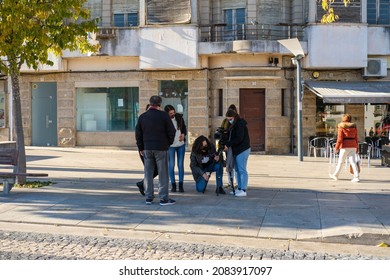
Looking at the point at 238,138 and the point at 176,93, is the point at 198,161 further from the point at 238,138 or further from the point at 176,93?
the point at 176,93

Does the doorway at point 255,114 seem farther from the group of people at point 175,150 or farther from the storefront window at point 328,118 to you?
the group of people at point 175,150

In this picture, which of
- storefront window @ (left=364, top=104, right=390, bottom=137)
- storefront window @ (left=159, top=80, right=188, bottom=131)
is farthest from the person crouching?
storefront window @ (left=364, top=104, right=390, bottom=137)

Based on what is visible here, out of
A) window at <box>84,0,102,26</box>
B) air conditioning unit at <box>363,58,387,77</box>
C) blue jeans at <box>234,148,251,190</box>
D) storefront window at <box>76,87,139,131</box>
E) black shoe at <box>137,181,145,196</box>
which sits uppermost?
window at <box>84,0,102,26</box>

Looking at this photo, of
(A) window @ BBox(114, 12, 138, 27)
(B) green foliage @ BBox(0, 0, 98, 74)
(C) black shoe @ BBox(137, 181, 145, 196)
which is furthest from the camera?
(A) window @ BBox(114, 12, 138, 27)

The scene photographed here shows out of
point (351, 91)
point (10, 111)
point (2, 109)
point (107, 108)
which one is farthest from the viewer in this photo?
point (2, 109)

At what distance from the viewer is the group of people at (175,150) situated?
348 inches

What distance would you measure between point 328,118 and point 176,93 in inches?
236

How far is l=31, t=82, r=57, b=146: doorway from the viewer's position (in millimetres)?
21750

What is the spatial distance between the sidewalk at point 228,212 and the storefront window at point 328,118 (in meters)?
6.85

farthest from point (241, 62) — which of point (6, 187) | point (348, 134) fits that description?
point (6, 187)

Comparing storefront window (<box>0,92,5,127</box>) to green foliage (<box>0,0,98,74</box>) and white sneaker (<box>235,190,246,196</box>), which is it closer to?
green foliage (<box>0,0,98,74</box>)

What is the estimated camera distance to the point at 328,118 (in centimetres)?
2019

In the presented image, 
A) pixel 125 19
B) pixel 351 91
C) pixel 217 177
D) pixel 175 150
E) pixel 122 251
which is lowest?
pixel 122 251

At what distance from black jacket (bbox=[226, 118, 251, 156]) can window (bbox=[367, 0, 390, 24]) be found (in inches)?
484
